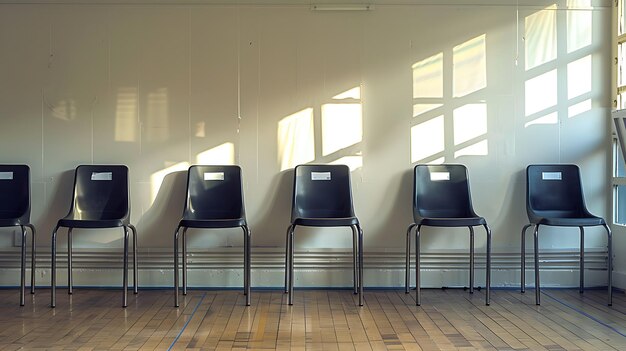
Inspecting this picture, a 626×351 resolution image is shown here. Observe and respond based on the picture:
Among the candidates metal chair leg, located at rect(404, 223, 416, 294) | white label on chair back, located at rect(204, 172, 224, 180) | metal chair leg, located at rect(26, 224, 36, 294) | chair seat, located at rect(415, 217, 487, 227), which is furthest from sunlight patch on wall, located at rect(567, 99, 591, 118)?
metal chair leg, located at rect(26, 224, 36, 294)

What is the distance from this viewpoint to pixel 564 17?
16.2 feet

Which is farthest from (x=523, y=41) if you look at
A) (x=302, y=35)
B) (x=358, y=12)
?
(x=302, y=35)

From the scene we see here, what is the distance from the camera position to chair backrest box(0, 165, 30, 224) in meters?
4.70

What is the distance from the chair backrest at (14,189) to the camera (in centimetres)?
470

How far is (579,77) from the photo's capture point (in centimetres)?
493

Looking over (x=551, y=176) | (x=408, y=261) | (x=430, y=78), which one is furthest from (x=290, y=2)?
(x=551, y=176)

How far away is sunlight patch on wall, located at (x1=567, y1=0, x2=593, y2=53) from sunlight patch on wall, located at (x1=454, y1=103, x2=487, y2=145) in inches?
32.0

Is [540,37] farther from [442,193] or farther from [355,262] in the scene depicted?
[355,262]

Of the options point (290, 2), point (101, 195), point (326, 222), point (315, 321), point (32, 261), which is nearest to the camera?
point (315, 321)

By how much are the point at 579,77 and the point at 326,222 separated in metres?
2.28

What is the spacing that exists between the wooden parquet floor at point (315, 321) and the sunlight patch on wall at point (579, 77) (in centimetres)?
149

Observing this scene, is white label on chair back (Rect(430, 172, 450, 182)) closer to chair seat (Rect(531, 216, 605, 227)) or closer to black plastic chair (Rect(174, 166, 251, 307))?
chair seat (Rect(531, 216, 605, 227))

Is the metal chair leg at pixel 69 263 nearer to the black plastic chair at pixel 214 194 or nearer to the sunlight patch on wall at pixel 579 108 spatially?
the black plastic chair at pixel 214 194

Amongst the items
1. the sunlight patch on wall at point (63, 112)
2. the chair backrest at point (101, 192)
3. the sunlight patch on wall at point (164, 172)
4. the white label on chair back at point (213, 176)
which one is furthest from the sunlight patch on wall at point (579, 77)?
the sunlight patch on wall at point (63, 112)
